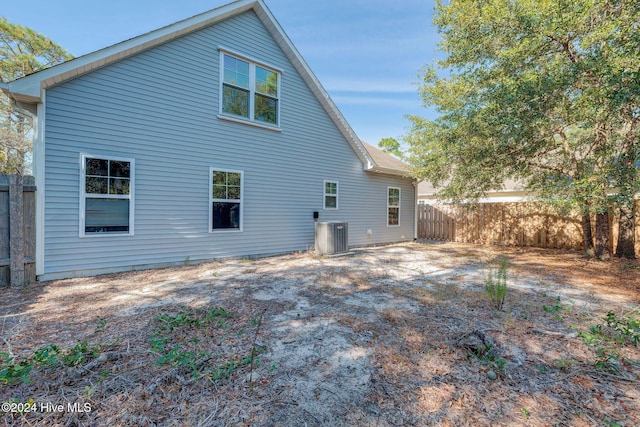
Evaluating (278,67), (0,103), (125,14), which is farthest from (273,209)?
(0,103)

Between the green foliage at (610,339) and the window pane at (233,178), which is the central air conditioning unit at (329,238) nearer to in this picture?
the window pane at (233,178)

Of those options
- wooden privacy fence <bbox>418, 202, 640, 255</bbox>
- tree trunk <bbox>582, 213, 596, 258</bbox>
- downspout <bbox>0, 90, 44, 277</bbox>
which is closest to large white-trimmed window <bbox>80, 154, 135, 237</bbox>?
downspout <bbox>0, 90, 44, 277</bbox>

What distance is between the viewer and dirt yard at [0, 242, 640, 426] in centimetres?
198

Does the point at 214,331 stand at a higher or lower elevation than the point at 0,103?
lower

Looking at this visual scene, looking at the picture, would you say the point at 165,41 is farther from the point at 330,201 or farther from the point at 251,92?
the point at 330,201

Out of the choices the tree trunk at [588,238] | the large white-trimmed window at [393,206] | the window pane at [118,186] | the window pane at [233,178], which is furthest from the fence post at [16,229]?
the tree trunk at [588,238]

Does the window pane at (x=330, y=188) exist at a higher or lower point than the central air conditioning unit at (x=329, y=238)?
higher

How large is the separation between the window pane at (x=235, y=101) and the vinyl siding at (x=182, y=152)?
0.28m

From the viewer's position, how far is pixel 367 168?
34.6ft

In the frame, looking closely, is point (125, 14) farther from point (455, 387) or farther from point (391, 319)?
point (455, 387)

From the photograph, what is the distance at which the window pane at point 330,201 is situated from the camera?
9615 mm

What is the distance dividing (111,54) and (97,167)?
226 centimetres

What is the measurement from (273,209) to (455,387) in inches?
261

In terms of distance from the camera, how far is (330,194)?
971 cm
